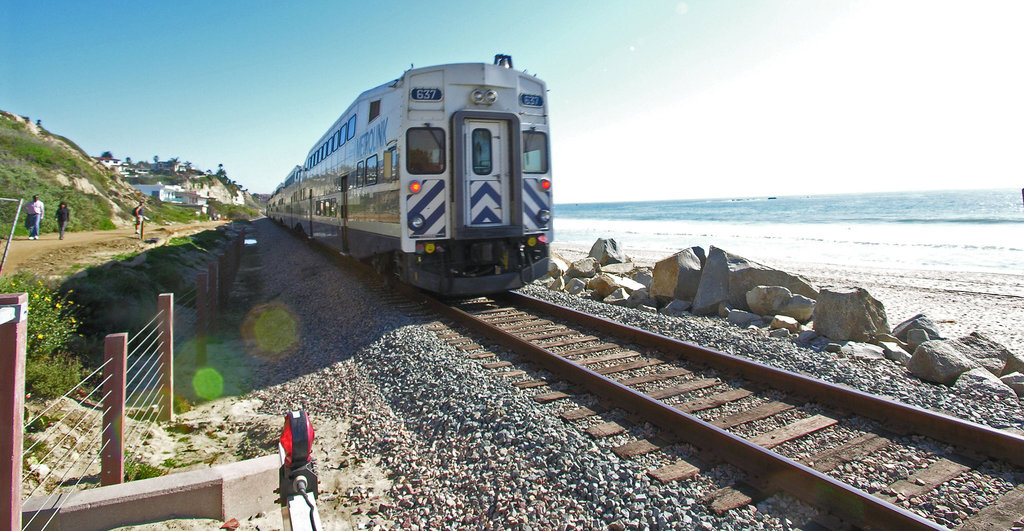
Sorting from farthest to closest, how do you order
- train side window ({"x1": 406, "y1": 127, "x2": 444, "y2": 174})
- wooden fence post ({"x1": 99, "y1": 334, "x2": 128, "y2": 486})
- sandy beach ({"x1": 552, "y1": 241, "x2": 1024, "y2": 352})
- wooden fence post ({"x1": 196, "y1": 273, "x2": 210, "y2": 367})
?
sandy beach ({"x1": 552, "y1": 241, "x2": 1024, "y2": 352}), train side window ({"x1": 406, "y1": 127, "x2": 444, "y2": 174}), wooden fence post ({"x1": 196, "y1": 273, "x2": 210, "y2": 367}), wooden fence post ({"x1": 99, "y1": 334, "x2": 128, "y2": 486})

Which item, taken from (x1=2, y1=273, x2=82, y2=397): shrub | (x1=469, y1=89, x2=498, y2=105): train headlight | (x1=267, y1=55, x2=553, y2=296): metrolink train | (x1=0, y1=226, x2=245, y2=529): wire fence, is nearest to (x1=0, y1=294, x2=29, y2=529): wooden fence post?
(x1=0, y1=226, x2=245, y2=529): wire fence

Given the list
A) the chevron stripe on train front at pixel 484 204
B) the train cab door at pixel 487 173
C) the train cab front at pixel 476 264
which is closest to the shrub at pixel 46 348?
the train cab front at pixel 476 264

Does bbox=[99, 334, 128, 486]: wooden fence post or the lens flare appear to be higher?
bbox=[99, 334, 128, 486]: wooden fence post

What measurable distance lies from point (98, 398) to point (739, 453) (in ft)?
19.9

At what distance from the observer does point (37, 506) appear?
303 centimetres

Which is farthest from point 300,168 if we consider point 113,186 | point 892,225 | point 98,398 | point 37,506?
point 892,225

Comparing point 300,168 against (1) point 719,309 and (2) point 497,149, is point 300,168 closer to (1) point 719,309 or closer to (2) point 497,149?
(2) point 497,149

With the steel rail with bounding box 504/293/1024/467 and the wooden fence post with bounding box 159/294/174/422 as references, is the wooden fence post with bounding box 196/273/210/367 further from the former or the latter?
the steel rail with bounding box 504/293/1024/467

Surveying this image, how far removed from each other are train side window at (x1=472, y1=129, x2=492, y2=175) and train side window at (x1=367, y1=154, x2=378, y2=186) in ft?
6.62

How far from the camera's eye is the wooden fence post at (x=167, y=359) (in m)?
5.02

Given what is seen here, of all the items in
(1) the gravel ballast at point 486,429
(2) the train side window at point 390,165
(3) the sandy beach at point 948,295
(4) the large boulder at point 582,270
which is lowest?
(3) the sandy beach at point 948,295

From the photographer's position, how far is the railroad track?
10.5 feet

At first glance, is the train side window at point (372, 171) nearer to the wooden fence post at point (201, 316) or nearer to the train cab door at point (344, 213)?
the train cab door at point (344, 213)

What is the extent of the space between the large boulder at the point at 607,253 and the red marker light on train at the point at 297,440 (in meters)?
13.9
